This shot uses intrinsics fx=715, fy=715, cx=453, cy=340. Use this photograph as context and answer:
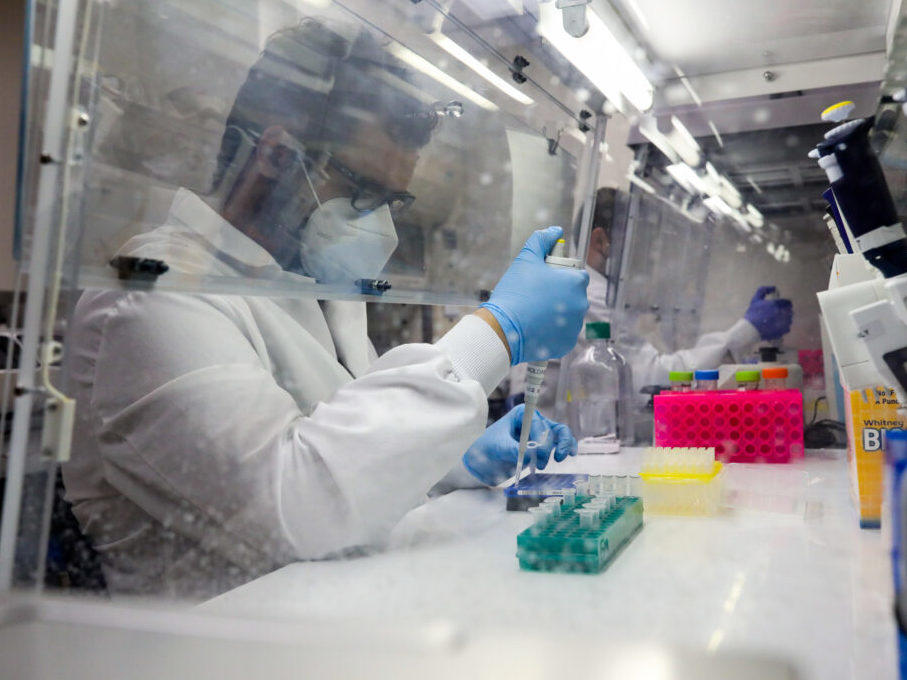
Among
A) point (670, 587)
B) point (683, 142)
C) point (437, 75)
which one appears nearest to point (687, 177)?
point (683, 142)

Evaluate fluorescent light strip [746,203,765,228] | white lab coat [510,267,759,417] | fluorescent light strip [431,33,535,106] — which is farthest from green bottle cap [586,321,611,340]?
fluorescent light strip [431,33,535,106]

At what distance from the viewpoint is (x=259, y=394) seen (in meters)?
0.98

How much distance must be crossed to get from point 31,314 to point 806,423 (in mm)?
1674

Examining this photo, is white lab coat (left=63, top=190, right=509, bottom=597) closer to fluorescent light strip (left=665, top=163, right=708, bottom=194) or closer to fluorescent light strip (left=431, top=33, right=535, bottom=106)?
fluorescent light strip (left=431, top=33, right=535, bottom=106)

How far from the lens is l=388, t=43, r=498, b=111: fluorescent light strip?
119 cm

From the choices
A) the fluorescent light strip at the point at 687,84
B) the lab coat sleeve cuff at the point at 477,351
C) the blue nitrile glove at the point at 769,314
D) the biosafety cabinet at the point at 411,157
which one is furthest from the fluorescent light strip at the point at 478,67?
the blue nitrile glove at the point at 769,314

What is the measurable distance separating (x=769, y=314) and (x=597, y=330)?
0.43 metres

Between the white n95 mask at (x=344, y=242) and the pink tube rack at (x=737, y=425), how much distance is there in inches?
29.7

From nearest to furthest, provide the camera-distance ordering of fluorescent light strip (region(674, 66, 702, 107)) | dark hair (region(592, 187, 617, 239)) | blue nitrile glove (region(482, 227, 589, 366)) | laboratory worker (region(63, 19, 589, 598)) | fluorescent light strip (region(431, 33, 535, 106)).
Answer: laboratory worker (region(63, 19, 589, 598))
blue nitrile glove (region(482, 227, 589, 366))
fluorescent light strip (region(431, 33, 535, 106))
fluorescent light strip (region(674, 66, 702, 107))
dark hair (region(592, 187, 617, 239))

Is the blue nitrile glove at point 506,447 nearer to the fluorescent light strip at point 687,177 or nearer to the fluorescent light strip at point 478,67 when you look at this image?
the fluorescent light strip at point 478,67

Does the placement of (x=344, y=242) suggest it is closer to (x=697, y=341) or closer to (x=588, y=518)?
(x=588, y=518)

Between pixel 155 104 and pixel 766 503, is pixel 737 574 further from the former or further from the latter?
pixel 155 104

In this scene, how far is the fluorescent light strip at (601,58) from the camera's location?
1368mm

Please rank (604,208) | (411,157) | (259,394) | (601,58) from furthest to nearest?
1. (604,208)
2. (601,58)
3. (411,157)
4. (259,394)
